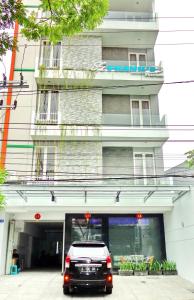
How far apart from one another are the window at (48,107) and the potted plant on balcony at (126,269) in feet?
27.9

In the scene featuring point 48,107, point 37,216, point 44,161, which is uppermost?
point 48,107

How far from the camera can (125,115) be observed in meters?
17.0

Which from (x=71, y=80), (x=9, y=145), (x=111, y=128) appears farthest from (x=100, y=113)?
(x=9, y=145)

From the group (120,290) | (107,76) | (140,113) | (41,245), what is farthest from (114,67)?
(41,245)

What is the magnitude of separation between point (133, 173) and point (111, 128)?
2857 mm

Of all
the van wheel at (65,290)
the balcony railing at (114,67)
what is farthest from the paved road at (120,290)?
the balcony railing at (114,67)

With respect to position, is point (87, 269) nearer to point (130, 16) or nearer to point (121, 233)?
point (121, 233)

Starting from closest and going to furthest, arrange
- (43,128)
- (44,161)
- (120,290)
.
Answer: (120,290) → (43,128) → (44,161)

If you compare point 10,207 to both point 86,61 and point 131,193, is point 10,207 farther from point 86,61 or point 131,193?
point 86,61

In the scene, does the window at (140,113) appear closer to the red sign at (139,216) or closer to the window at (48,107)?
the window at (48,107)

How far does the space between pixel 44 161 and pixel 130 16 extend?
11.0 m

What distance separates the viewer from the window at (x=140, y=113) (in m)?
17.5

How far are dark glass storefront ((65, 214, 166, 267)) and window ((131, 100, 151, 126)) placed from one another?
5.35 metres

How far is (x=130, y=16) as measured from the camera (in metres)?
19.5
